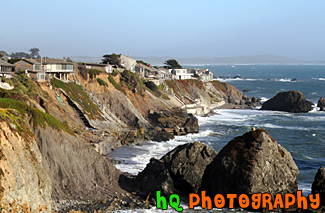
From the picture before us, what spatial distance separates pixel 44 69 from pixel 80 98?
27.9 ft

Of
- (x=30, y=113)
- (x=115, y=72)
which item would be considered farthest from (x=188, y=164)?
(x=115, y=72)

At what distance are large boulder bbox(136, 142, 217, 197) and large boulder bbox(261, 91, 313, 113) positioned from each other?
7912 centimetres

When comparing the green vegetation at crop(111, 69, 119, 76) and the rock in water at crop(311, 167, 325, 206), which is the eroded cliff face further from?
the green vegetation at crop(111, 69, 119, 76)

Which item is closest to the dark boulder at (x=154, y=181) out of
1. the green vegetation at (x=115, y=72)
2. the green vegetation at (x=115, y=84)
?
the green vegetation at (x=115, y=84)

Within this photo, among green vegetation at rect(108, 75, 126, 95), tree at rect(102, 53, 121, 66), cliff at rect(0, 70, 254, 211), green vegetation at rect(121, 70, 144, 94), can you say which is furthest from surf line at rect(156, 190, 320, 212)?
tree at rect(102, 53, 121, 66)

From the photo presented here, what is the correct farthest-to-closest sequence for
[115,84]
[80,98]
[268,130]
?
[115,84], [268,130], [80,98]

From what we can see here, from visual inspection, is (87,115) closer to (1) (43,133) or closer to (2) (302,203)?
(1) (43,133)

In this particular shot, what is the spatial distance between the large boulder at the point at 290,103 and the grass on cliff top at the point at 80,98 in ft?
206

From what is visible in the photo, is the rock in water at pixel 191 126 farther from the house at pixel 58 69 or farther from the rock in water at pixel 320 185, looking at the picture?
the rock in water at pixel 320 185

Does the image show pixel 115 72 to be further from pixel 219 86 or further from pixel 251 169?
pixel 219 86

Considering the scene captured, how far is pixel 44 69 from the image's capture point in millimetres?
75188

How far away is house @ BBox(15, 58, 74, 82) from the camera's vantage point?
6875 centimetres

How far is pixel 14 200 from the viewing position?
25797 mm

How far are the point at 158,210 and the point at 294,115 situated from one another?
8081cm
